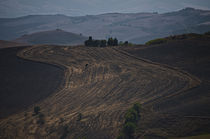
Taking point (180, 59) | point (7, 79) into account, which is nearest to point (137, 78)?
point (180, 59)

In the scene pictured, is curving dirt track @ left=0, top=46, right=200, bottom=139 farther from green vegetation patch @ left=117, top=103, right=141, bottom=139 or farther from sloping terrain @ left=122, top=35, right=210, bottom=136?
sloping terrain @ left=122, top=35, right=210, bottom=136

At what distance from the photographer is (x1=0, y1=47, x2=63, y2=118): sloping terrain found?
3825cm

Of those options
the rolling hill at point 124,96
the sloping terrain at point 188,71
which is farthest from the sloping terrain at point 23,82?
the sloping terrain at point 188,71

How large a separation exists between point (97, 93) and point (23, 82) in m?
19.8

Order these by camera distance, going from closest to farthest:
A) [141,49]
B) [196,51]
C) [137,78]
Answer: [137,78] → [196,51] → [141,49]

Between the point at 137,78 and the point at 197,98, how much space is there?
589 inches

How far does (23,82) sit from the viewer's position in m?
46.1

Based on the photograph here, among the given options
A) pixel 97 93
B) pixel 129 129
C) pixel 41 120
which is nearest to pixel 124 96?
pixel 97 93

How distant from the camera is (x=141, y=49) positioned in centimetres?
6756

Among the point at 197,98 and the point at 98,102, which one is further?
the point at 98,102

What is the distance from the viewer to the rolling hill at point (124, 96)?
94.1 ft

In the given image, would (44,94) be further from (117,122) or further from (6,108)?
(117,122)

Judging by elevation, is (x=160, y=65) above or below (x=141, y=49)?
below

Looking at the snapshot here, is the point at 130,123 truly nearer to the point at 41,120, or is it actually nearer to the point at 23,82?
the point at 41,120
